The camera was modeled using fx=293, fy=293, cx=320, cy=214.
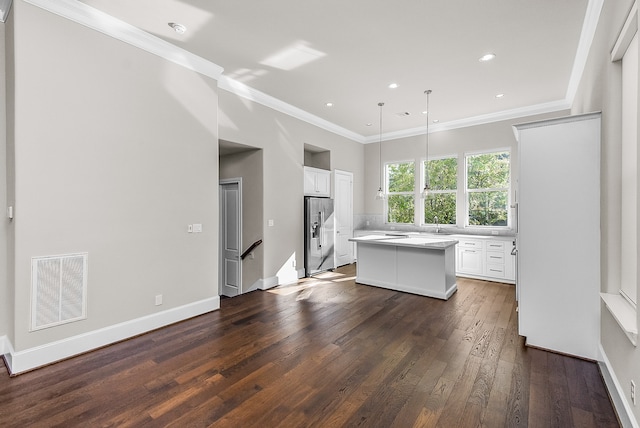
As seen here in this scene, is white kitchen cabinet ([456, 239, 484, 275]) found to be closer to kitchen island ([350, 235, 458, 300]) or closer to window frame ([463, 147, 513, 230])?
window frame ([463, 147, 513, 230])

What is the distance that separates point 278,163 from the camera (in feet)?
17.5

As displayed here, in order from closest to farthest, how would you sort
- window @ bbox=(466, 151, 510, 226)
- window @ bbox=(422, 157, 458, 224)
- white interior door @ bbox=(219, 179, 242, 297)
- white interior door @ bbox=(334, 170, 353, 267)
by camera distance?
white interior door @ bbox=(219, 179, 242, 297) → window @ bbox=(466, 151, 510, 226) → window @ bbox=(422, 157, 458, 224) → white interior door @ bbox=(334, 170, 353, 267)

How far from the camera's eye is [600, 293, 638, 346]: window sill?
65.3 inches

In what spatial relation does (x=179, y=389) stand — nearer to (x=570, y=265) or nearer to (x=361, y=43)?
(x=570, y=265)

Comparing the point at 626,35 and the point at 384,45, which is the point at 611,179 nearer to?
the point at 626,35

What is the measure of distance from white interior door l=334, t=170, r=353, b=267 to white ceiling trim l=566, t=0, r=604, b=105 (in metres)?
4.35

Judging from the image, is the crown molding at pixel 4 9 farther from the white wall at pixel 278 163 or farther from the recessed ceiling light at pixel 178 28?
the white wall at pixel 278 163

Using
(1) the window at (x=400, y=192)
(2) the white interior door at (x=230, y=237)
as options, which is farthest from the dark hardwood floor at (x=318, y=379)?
(1) the window at (x=400, y=192)

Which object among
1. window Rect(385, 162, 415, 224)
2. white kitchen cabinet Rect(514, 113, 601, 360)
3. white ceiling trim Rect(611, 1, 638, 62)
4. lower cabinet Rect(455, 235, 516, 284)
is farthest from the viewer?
window Rect(385, 162, 415, 224)

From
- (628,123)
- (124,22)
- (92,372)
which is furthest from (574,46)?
(92,372)

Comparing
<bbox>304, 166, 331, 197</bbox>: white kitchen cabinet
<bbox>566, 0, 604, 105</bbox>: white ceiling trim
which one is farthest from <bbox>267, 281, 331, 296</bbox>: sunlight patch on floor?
<bbox>566, 0, 604, 105</bbox>: white ceiling trim

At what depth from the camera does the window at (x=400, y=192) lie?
731cm

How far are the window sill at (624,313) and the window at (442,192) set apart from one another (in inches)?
176

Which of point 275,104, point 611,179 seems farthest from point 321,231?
point 611,179
